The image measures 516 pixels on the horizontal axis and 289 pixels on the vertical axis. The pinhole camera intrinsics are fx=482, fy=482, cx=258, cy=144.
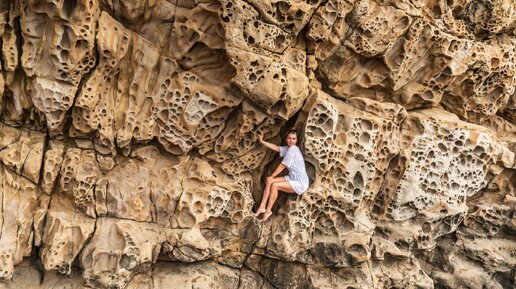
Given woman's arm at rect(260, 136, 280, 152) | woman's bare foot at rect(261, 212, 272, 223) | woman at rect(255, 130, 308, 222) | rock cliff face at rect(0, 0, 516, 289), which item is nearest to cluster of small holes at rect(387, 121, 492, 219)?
rock cliff face at rect(0, 0, 516, 289)

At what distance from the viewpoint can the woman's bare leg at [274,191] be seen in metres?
8.56

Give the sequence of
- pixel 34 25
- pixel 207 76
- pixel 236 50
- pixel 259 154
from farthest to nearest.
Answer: pixel 259 154
pixel 207 76
pixel 236 50
pixel 34 25

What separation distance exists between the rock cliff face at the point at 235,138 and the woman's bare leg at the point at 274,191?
22 centimetres

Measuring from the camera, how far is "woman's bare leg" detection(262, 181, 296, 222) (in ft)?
28.1

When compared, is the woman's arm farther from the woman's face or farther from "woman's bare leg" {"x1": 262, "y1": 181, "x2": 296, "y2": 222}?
"woman's bare leg" {"x1": 262, "y1": 181, "x2": 296, "y2": 222}

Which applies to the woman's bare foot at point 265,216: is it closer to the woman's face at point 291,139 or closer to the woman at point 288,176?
the woman at point 288,176

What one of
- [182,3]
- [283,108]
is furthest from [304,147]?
[182,3]

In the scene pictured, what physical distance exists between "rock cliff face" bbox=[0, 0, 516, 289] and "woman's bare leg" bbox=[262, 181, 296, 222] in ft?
→ 0.73

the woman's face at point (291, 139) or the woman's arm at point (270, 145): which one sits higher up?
the woman's face at point (291, 139)

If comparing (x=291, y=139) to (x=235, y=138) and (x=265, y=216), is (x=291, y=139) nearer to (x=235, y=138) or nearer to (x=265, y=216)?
(x=235, y=138)

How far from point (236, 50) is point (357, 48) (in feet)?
8.06

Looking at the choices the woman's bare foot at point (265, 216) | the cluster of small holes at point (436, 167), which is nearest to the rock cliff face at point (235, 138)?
the cluster of small holes at point (436, 167)

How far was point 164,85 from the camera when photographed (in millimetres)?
8195

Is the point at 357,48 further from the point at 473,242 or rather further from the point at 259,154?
the point at 473,242
